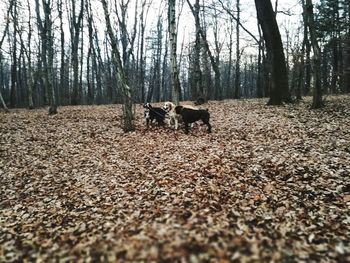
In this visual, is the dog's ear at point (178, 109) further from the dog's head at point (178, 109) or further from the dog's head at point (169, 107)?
the dog's head at point (169, 107)

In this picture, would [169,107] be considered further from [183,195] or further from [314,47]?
[314,47]

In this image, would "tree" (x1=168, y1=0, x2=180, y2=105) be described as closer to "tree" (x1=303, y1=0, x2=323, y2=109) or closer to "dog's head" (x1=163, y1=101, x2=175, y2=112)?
"dog's head" (x1=163, y1=101, x2=175, y2=112)

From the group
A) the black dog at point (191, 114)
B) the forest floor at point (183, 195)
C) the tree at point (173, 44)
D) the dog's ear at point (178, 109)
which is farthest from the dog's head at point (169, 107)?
the tree at point (173, 44)

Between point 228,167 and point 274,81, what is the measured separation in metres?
9.96

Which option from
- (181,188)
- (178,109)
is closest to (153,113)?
(178,109)

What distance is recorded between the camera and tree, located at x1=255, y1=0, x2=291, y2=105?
54.0 ft

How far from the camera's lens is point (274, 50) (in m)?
16.6

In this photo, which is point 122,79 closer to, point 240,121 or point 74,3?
point 240,121

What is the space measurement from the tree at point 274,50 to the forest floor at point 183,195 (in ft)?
12.8

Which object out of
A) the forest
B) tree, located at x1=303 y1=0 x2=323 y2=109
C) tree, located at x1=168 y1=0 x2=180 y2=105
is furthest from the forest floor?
tree, located at x1=168 y1=0 x2=180 y2=105

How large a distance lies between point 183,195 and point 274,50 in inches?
509

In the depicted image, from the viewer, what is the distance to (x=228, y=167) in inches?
330

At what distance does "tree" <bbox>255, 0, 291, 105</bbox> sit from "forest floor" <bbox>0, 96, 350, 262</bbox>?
3.90 meters

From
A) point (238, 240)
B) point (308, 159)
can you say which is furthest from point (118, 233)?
point (308, 159)
